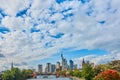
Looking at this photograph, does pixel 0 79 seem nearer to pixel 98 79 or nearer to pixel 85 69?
pixel 85 69

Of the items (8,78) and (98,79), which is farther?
(8,78)

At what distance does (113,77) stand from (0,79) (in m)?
125

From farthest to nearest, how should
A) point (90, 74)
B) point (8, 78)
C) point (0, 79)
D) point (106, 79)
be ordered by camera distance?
point (0, 79) → point (8, 78) → point (90, 74) → point (106, 79)

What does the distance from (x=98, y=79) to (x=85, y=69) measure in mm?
64959

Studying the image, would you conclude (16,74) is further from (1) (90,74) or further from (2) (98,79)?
(2) (98,79)

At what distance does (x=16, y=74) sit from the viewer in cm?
18050

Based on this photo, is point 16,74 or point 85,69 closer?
point 85,69

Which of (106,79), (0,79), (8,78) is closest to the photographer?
(106,79)

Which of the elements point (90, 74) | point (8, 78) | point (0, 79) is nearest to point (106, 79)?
point (90, 74)

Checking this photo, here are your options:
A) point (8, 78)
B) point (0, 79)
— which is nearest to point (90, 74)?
point (8, 78)

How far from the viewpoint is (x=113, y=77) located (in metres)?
70.2

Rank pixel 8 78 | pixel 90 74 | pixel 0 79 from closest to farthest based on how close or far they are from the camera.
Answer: pixel 90 74 < pixel 8 78 < pixel 0 79

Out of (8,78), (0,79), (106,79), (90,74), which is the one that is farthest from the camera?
(0,79)

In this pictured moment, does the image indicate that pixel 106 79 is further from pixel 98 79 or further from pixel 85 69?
pixel 85 69
